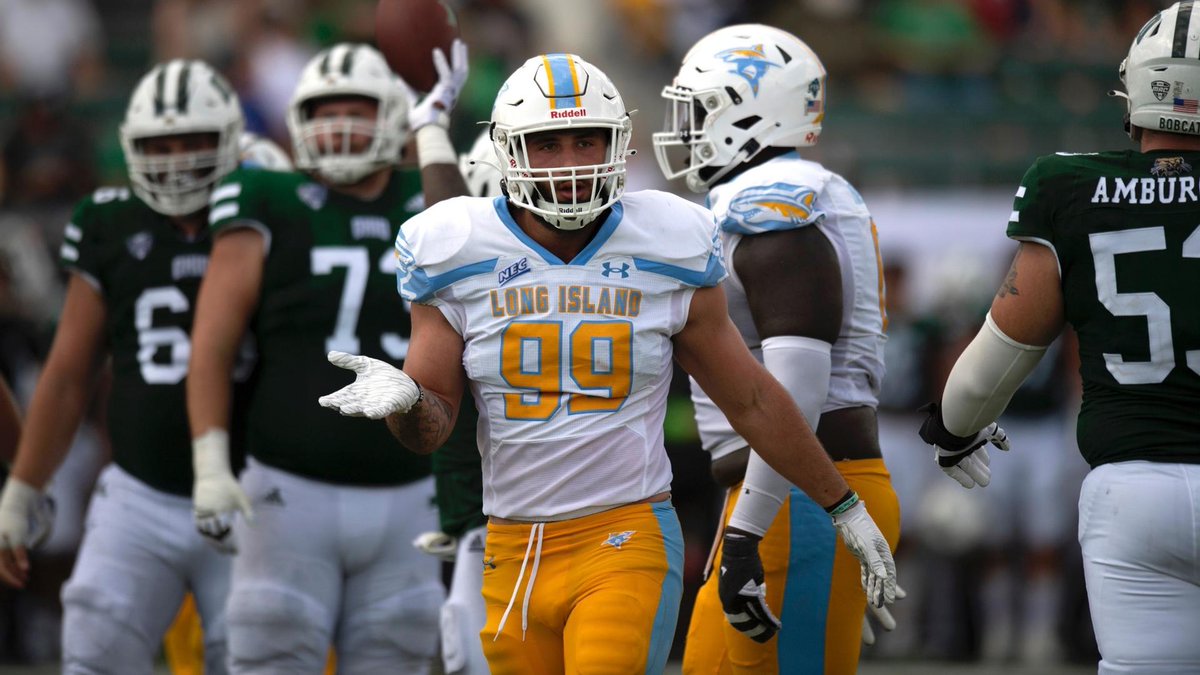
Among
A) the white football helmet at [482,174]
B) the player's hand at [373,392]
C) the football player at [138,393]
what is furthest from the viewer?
the football player at [138,393]

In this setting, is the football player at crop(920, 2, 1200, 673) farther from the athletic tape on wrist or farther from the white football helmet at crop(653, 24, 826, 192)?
the athletic tape on wrist

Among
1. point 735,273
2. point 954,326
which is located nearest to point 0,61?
point 954,326

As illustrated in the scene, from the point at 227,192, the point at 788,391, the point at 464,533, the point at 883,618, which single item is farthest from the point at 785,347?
the point at 227,192

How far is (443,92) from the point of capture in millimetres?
5055

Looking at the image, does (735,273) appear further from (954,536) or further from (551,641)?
(954,536)

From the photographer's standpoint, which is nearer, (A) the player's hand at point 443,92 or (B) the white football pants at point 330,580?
(A) the player's hand at point 443,92

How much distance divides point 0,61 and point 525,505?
31.3 ft

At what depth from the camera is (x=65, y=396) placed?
219 inches

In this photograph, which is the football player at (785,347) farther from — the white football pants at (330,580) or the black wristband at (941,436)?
the white football pants at (330,580)

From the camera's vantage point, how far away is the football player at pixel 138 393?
535 cm

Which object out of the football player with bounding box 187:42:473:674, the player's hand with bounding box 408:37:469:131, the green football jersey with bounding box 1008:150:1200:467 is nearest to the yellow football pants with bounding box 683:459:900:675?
the green football jersey with bounding box 1008:150:1200:467

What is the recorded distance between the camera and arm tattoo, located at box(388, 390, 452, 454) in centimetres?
359

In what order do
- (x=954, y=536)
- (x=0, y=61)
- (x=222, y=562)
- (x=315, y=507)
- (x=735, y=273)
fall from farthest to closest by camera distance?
(x=0, y=61) → (x=954, y=536) → (x=222, y=562) → (x=315, y=507) → (x=735, y=273)

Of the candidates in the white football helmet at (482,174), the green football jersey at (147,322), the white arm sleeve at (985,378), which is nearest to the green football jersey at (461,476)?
the white football helmet at (482,174)
